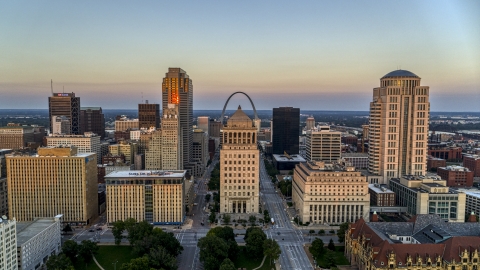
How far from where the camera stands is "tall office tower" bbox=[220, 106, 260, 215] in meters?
169

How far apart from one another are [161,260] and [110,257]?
24989mm

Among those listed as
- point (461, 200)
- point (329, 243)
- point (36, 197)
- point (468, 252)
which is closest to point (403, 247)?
point (468, 252)

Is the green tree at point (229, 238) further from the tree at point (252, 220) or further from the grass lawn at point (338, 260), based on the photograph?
the tree at point (252, 220)

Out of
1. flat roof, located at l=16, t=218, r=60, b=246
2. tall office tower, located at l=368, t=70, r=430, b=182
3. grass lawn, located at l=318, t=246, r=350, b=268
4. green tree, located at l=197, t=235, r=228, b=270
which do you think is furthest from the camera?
tall office tower, located at l=368, t=70, r=430, b=182

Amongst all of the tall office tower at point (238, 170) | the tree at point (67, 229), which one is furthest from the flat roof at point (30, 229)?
the tall office tower at point (238, 170)

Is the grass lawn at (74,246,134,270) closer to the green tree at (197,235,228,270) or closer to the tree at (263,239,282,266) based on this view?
the green tree at (197,235,228,270)

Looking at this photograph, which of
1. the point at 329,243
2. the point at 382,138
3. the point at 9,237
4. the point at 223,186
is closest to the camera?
the point at 9,237

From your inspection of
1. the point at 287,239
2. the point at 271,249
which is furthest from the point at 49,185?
the point at 287,239

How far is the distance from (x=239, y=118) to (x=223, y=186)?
32.3 meters

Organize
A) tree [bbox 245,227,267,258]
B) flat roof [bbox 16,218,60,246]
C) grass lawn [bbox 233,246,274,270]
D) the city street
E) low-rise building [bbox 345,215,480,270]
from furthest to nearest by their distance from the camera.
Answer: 1. tree [bbox 245,227,267,258]
2. the city street
3. grass lawn [bbox 233,246,274,270]
4. flat roof [bbox 16,218,60,246]
5. low-rise building [bbox 345,215,480,270]

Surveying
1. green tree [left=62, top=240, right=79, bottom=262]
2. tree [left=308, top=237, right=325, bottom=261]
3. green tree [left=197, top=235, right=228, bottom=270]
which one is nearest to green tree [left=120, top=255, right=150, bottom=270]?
green tree [left=197, top=235, right=228, bottom=270]

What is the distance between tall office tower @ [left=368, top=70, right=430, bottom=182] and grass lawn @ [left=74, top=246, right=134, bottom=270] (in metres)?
132

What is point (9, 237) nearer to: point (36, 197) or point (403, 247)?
point (36, 197)

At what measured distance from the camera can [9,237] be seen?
95.1 m
